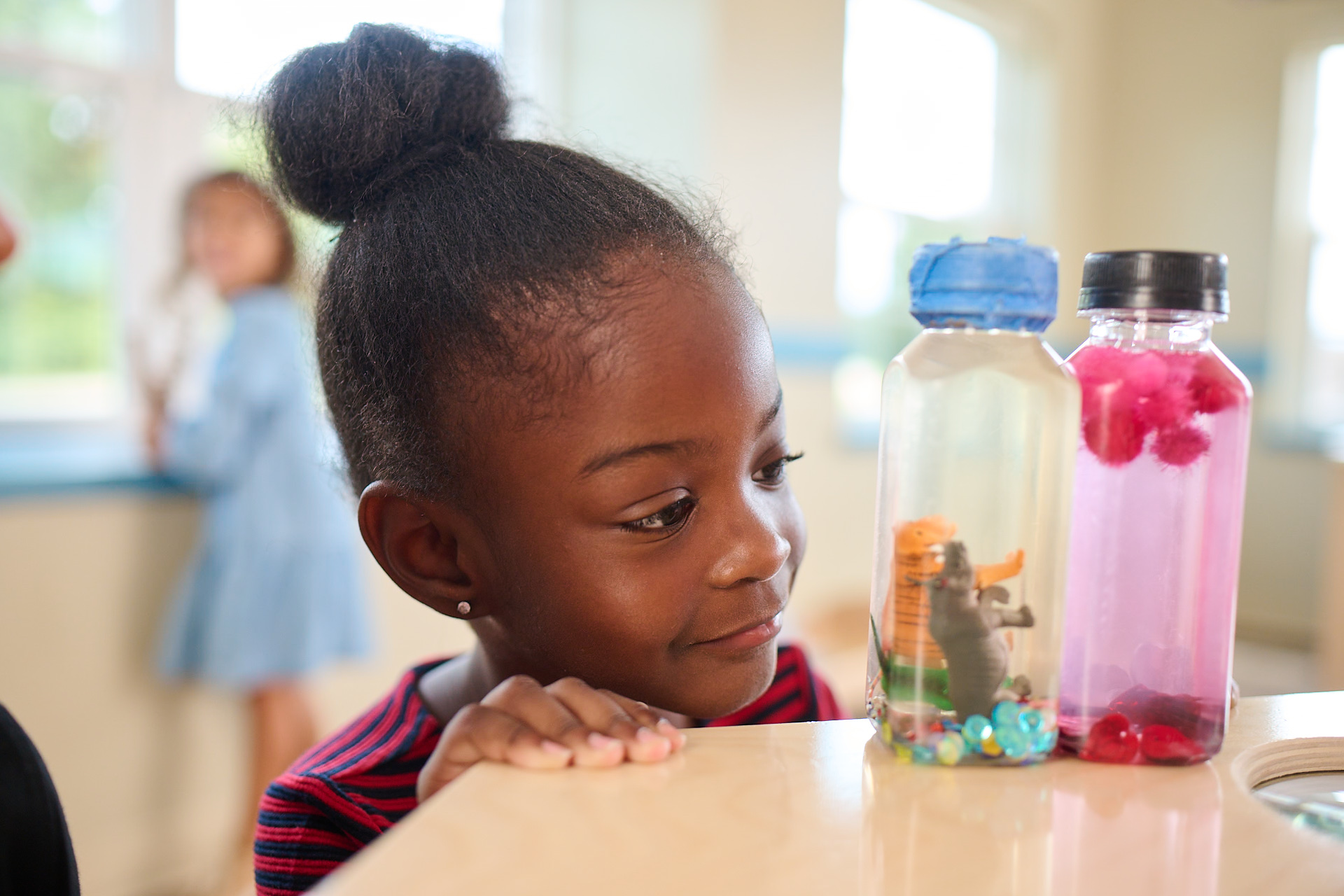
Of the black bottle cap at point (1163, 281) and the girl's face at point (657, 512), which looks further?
the girl's face at point (657, 512)

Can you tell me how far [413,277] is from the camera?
33.4 inches

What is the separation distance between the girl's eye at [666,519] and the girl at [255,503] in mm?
1757

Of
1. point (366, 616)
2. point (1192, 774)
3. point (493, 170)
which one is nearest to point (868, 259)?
point (366, 616)

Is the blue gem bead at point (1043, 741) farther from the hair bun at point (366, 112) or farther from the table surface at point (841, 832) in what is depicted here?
the hair bun at point (366, 112)

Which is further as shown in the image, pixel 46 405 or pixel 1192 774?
pixel 46 405

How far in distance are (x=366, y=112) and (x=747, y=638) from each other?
0.53 meters

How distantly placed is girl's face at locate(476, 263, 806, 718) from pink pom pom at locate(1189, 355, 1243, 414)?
29 centimetres

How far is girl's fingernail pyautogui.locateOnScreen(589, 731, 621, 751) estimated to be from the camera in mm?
579

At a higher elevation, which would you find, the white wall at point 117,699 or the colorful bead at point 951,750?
the colorful bead at point 951,750

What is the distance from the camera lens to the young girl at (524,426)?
754 millimetres

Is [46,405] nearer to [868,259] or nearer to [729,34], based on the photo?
[729,34]

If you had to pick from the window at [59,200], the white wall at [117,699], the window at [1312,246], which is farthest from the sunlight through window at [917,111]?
the white wall at [117,699]

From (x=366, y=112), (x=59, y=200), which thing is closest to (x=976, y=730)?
(x=366, y=112)

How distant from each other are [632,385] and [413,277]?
0.21 meters
